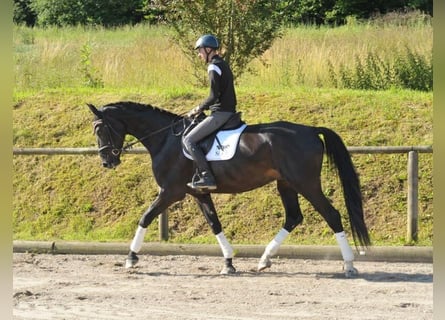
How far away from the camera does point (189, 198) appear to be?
1220 centimetres


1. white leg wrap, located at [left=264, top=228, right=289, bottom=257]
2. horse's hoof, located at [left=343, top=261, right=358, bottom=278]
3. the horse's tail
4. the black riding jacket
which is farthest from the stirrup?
horse's hoof, located at [left=343, top=261, right=358, bottom=278]

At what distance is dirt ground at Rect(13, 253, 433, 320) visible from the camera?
6848 mm

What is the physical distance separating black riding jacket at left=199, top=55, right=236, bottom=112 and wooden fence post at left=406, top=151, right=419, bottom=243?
269 centimetres

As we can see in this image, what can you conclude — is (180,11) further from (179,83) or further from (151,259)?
(151,259)

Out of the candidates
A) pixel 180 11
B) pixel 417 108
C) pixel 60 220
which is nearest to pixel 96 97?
pixel 180 11

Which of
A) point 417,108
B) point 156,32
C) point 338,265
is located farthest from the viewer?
point 156,32

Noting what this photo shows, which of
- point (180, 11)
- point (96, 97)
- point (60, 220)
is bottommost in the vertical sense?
point (60, 220)

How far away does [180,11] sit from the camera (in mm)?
16141

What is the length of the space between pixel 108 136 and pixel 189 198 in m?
2.87

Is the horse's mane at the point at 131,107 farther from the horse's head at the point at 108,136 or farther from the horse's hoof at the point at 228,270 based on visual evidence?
the horse's hoof at the point at 228,270

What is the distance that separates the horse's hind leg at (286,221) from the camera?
9094 millimetres

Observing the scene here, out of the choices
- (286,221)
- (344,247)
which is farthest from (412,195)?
(286,221)

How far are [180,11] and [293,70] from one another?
9.96 feet

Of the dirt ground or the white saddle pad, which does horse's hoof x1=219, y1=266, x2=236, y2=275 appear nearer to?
the dirt ground
